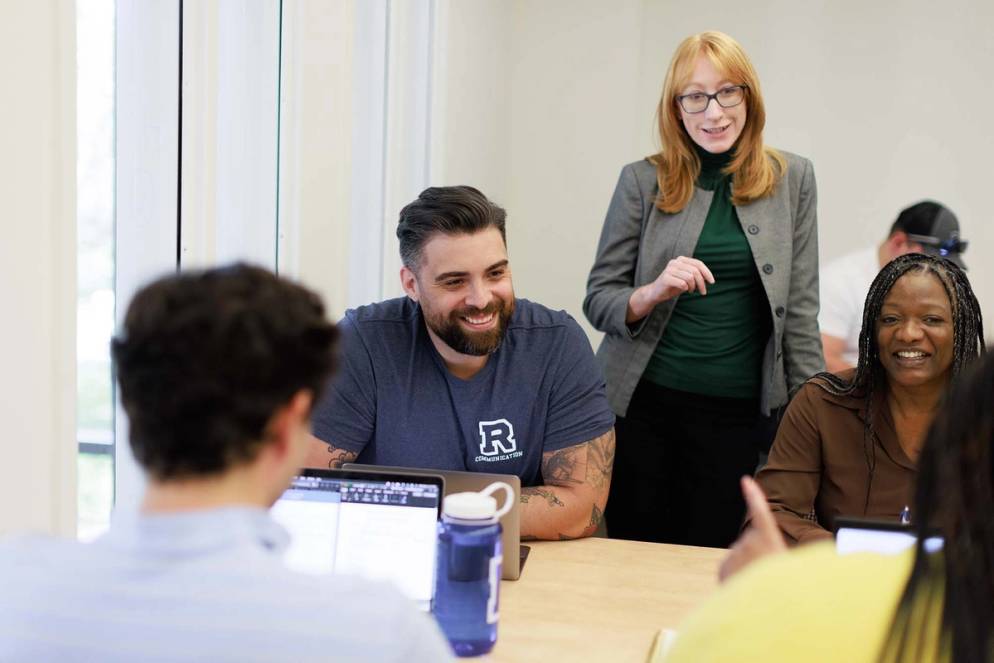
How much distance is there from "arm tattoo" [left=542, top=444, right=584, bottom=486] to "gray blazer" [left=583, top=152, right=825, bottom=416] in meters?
0.63

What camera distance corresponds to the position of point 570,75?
14.5 feet

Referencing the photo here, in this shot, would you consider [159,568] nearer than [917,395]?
Yes

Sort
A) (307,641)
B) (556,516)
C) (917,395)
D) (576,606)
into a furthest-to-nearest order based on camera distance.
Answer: (917,395) → (556,516) → (576,606) → (307,641)

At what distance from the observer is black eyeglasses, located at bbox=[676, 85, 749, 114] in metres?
2.56

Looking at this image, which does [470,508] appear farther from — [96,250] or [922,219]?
[922,219]

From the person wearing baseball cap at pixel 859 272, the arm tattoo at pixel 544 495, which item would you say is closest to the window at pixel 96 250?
the arm tattoo at pixel 544 495

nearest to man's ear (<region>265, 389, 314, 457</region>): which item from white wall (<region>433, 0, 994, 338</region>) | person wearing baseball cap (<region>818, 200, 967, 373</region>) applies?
person wearing baseball cap (<region>818, 200, 967, 373</region>)

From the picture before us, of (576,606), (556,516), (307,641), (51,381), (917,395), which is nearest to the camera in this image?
(307,641)

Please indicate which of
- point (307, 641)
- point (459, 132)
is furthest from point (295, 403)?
point (459, 132)

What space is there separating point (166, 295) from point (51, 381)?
79cm

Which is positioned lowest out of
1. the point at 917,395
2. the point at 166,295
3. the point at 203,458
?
the point at 917,395

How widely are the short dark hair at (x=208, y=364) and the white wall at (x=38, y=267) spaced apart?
2.23 ft

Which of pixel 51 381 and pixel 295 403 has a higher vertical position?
pixel 295 403

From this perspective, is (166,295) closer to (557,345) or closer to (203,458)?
(203,458)
